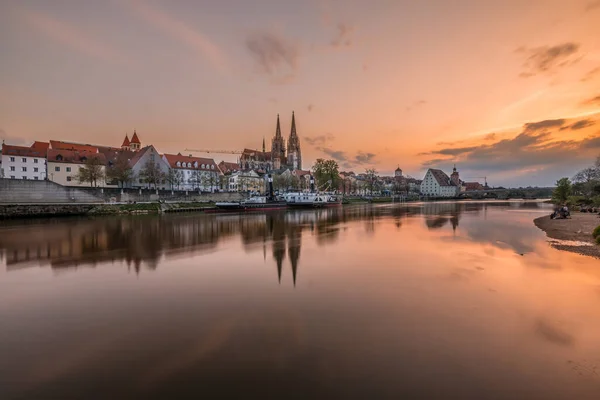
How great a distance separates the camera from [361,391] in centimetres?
484

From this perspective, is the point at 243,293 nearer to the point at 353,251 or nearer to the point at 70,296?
the point at 70,296

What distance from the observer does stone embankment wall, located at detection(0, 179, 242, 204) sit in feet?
135

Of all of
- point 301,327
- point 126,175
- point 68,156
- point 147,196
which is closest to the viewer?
point 301,327

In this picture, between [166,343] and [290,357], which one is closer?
[290,357]

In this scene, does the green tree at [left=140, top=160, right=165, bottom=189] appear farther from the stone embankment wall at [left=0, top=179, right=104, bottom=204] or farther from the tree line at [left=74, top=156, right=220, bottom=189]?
the stone embankment wall at [left=0, top=179, right=104, bottom=204]

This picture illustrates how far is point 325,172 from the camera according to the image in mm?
85812

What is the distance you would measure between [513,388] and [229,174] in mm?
100574

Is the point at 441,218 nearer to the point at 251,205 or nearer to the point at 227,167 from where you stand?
the point at 251,205

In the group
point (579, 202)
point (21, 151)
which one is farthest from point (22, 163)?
point (579, 202)

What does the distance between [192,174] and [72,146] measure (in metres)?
28.5

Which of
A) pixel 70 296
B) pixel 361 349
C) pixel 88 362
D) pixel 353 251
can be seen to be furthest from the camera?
pixel 353 251

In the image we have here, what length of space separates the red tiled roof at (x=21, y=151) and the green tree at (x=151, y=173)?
765 inches

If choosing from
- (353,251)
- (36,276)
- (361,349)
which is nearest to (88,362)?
(361,349)

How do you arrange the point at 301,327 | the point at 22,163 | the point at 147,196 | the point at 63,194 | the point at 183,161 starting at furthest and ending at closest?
1. the point at 183,161
2. the point at 22,163
3. the point at 147,196
4. the point at 63,194
5. the point at 301,327
